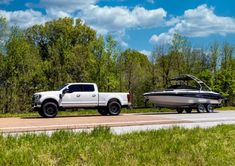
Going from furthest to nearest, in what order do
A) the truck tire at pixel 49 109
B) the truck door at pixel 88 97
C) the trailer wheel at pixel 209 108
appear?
the trailer wheel at pixel 209 108 < the truck door at pixel 88 97 < the truck tire at pixel 49 109

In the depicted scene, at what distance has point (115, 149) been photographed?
10.8 m

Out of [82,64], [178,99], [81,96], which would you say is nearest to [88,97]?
[81,96]

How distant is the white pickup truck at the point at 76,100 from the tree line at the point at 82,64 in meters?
21.6

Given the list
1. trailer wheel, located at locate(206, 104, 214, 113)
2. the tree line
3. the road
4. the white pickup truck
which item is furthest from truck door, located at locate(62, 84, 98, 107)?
the tree line

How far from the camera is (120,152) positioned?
10.6 metres

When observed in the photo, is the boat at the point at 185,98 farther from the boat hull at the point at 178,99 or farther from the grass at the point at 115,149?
the grass at the point at 115,149

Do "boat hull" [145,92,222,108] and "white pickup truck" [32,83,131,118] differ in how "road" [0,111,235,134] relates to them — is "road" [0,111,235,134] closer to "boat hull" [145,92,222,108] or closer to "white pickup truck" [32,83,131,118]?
"white pickup truck" [32,83,131,118]

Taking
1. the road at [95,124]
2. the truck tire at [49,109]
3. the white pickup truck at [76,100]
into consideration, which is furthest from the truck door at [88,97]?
the road at [95,124]

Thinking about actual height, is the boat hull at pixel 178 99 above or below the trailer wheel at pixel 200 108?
above

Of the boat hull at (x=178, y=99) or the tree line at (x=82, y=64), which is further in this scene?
the tree line at (x=82, y=64)

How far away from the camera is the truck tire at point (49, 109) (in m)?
24.2

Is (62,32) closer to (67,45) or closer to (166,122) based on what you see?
(67,45)

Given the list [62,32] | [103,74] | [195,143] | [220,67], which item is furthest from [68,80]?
[195,143]

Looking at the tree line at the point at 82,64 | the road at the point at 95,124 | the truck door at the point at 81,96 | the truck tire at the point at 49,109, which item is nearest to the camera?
the road at the point at 95,124
